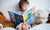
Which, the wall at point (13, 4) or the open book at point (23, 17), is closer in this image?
the open book at point (23, 17)

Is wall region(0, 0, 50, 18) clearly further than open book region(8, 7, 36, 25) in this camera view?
Yes

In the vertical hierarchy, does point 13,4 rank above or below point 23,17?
above

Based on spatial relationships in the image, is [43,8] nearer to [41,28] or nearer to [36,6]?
[36,6]

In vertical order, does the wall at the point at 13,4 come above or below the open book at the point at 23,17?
above

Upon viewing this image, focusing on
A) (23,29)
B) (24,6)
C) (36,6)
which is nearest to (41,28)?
(23,29)

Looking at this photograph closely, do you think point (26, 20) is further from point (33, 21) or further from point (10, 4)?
point (10, 4)

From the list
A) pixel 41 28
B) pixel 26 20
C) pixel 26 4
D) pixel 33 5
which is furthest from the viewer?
pixel 33 5

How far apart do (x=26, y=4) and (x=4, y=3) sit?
31 centimetres

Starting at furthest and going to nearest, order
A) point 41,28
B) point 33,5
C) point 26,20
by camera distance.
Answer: point 33,5 < point 26,20 < point 41,28

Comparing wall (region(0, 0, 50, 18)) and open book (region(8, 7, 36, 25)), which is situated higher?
wall (region(0, 0, 50, 18))

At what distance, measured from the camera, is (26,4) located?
1.05 meters

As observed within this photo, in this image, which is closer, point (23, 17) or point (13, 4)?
point (23, 17)

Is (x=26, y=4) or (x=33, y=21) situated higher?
Result: (x=26, y=4)

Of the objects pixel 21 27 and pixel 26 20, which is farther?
pixel 26 20
